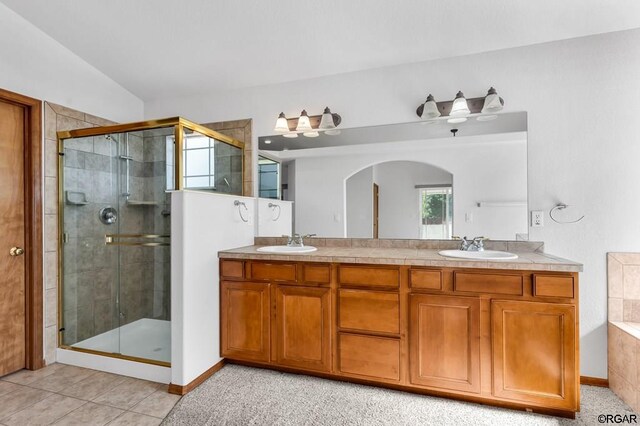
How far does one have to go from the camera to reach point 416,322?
2.07 m

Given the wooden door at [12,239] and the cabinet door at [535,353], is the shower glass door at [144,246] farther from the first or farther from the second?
the cabinet door at [535,353]

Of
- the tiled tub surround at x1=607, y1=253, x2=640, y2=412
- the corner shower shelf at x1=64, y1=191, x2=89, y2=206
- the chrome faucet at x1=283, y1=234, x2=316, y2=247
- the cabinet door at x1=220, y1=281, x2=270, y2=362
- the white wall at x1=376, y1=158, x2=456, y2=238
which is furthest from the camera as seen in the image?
the chrome faucet at x1=283, y1=234, x2=316, y2=247

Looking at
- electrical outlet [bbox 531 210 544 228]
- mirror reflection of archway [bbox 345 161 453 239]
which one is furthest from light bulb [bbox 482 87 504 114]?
electrical outlet [bbox 531 210 544 228]

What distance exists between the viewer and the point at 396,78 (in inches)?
106

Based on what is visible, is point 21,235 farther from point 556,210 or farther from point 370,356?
point 556,210

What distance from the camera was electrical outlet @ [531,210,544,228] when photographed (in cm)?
237

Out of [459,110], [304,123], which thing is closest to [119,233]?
[304,123]

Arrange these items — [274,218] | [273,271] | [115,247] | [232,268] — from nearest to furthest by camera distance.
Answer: [273,271], [232,268], [115,247], [274,218]

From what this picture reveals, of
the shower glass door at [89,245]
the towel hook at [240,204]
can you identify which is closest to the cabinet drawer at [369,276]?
the towel hook at [240,204]

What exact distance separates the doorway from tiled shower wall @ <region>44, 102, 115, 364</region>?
0.05m

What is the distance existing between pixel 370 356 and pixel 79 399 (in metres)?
1.94

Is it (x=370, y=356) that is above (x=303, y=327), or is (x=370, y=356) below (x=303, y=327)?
below

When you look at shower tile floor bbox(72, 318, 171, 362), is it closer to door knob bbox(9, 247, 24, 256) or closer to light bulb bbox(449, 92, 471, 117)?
door knob bbox(9, 247, 24, 256)

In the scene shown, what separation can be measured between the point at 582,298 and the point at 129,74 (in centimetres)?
418
